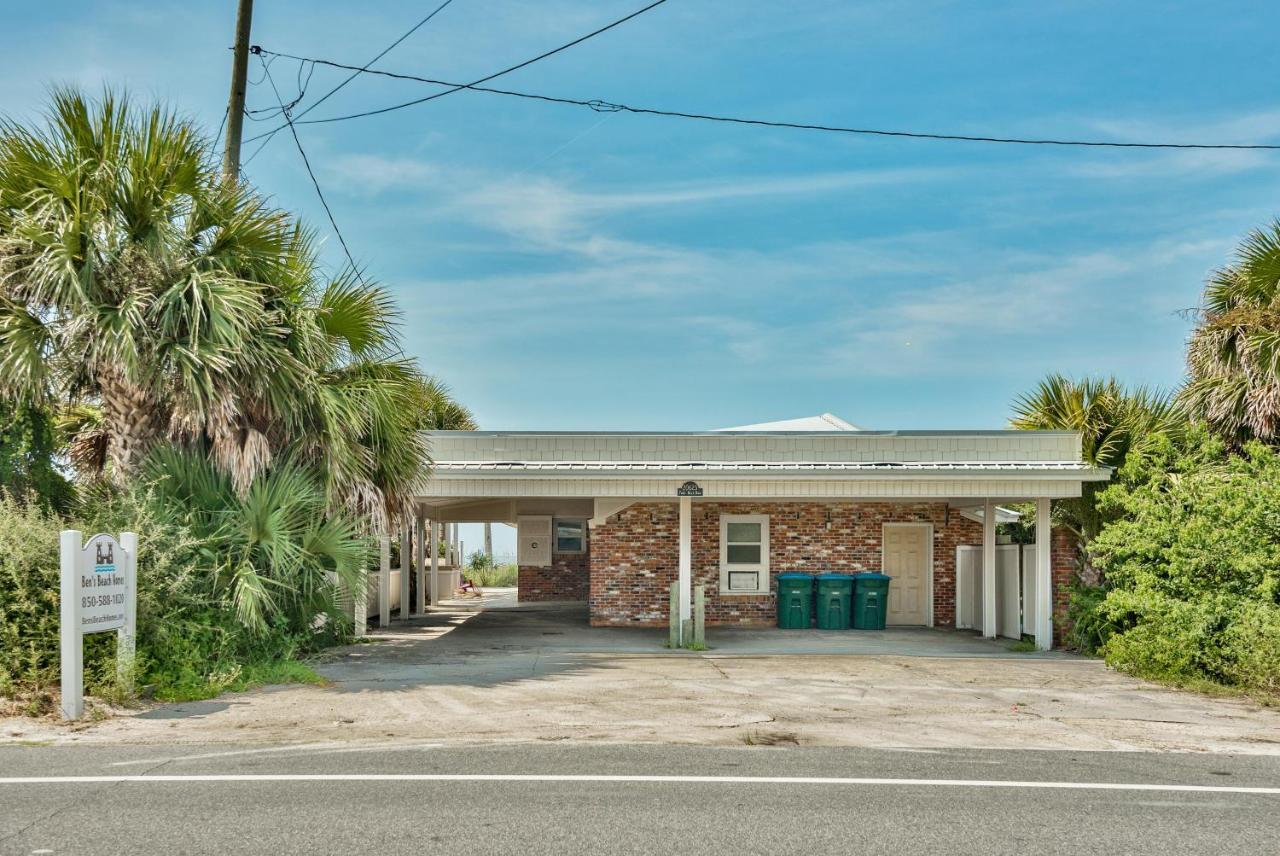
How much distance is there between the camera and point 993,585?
21.0m

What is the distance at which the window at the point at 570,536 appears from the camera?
1308 inches

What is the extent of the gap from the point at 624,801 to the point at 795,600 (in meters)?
15.5

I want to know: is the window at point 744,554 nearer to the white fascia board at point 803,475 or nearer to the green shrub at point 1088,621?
the white fascia board at point 803,475

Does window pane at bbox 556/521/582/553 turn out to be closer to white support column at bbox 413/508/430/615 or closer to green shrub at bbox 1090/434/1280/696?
white support column at bbox 413/508/430/615

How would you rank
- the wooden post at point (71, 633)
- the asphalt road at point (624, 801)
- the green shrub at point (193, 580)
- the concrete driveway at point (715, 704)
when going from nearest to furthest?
the asphalt road at point (624, 801) → the concrete driveway at point (715, 704) → the wooden post at point (71, 633) → the green shrub at point (193, 580)

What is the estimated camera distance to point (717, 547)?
77.3 ft

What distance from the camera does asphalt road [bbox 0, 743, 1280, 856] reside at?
647 cm

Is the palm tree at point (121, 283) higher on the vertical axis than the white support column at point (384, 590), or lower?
higher

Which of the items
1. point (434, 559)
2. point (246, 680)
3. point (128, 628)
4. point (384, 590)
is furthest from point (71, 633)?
point (434, 559)

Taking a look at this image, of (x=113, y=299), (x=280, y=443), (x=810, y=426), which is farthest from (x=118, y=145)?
(x=810, y=426)

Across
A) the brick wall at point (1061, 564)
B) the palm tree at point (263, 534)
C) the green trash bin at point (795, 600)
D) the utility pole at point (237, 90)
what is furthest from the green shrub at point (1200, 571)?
the utility pole at point (237, 90)

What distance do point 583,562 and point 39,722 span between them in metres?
23.1

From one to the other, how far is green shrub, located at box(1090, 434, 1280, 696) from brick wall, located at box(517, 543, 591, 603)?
18.4 m

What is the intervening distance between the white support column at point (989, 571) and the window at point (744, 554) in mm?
4252
